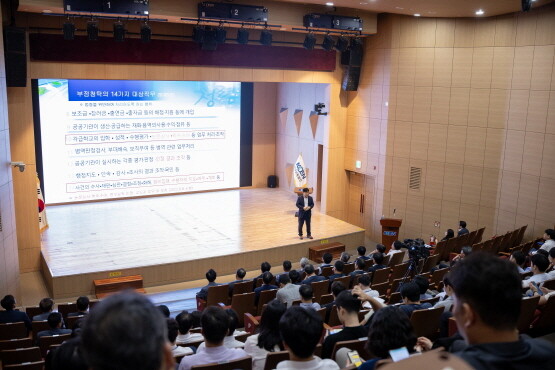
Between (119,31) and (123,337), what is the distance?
9.99 metres

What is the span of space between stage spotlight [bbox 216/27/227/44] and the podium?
5.41 m

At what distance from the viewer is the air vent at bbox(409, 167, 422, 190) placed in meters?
12.7

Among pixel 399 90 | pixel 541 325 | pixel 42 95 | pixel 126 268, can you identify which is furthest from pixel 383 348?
pixel 42 95

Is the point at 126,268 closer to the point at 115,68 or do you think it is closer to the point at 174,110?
the point at 115,68

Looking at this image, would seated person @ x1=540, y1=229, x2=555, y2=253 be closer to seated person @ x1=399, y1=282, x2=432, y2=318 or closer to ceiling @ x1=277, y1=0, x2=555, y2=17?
seated person @ x1=399, y1=282, x2=432, y2=318

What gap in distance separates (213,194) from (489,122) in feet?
24.9

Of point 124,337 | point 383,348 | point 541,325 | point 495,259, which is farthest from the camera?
point 541,325

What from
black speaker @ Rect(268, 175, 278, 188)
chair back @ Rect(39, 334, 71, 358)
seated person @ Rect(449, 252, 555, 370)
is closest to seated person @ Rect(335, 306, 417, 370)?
seated person @ Rect(449, 252, 555, 370)

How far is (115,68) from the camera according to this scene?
11055 millimetres

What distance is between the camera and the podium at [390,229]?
12.6 m

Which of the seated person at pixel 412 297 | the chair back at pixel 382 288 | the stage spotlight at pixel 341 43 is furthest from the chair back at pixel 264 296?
the stage spotlight at pixel 341 43

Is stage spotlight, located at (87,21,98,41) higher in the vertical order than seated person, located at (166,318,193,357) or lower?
higher

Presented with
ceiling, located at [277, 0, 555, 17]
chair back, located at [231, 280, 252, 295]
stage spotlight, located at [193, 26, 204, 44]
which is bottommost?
chair back, located at [231, 280, 252, 295]

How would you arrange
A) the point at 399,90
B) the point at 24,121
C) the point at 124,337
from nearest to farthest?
the point at 124,337, the point at 24,121, the point at 399,90
